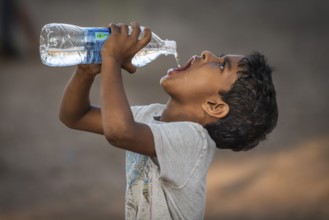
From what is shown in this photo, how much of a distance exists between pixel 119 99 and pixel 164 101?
20.4 ft

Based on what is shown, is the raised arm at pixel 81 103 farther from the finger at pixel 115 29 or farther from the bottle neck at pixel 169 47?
the bottle neck at pixel 169 47

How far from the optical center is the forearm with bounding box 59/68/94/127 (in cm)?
351

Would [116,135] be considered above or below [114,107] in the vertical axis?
below

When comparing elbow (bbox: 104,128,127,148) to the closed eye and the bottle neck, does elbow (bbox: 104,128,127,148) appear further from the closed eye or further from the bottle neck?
the bottle neck

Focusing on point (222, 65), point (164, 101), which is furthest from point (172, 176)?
point (164, 101)

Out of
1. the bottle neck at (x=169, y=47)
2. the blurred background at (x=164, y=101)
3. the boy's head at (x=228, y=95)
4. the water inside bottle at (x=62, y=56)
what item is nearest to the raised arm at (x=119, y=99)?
the boy's head at (x=228, y=95)

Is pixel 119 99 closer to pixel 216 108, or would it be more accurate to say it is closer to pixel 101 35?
pixel 101 35

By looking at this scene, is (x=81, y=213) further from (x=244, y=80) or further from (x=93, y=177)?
(x=244, y=80)

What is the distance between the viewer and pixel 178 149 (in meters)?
3.21

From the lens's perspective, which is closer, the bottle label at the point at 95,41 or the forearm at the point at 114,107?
the forearm at the point at 114,107

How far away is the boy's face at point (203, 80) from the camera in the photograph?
11.1ft

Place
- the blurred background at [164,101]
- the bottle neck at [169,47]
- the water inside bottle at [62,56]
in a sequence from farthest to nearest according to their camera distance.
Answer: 1. the blurred background at [164,101]
2. the bottle neck at [169,47]
3. the water inside bottle at [62,56]

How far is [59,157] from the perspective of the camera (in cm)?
797

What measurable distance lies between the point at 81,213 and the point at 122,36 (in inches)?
139
